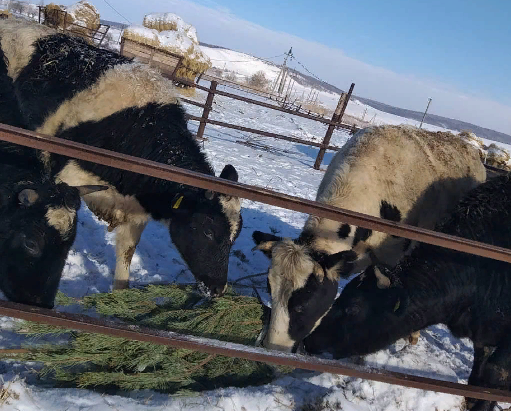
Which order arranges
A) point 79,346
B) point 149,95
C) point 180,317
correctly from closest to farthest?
point 79,346
point 180,317
point 149,95

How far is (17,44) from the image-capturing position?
4934 millimetres

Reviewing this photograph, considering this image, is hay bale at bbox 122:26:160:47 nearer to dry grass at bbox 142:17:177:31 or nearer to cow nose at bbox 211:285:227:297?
dry grass at bbox 142:17:177:31

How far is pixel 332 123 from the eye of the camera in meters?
13.5

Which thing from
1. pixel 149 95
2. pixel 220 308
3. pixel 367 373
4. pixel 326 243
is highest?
pixel 149 95

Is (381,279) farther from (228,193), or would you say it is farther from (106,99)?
(106,99)

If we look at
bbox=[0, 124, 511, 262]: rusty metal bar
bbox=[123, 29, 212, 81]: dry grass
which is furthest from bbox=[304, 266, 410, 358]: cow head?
bbox=[123, 29, 212, 81]: dry grass

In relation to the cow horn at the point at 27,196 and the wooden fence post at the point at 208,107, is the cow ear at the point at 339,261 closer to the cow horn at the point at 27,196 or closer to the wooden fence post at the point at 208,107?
the cow horn at the point at 27,196

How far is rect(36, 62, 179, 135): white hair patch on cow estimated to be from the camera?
15.2 feet

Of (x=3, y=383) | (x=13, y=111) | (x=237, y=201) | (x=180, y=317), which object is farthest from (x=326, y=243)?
(x=13, y=111)

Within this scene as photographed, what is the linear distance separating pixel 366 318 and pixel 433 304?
62cm

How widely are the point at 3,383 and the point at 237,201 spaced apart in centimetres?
256

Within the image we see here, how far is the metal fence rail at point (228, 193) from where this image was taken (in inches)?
92.3

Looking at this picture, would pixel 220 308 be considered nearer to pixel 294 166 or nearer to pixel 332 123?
pixel 294 166

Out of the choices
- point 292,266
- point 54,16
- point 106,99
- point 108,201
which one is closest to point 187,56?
point 54,16
